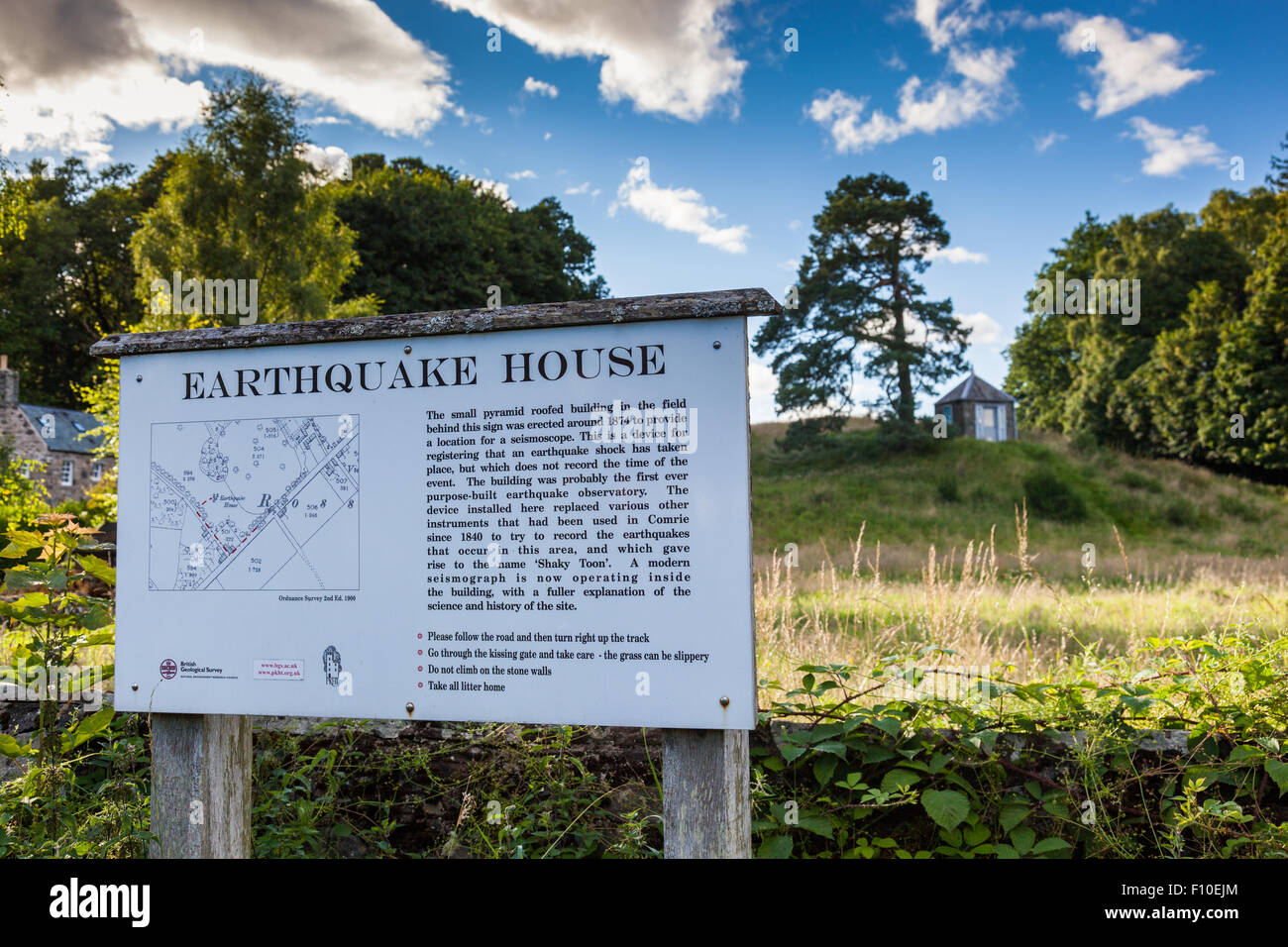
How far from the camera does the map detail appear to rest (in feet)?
9.86

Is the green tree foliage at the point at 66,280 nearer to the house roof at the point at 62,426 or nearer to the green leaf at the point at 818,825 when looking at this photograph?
the house roof at the point at 62,426

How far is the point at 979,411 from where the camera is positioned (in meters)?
39.5

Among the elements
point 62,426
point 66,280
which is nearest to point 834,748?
point 62,426

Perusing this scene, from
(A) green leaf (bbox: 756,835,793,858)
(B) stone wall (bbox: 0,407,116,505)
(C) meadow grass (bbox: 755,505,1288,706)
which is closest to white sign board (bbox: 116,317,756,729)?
(A) green leaf (bbox: 756,835,793,858)

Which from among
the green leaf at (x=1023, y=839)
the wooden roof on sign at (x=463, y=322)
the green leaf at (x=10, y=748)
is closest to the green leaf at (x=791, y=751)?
the green leaf at (x=1023, y=839)

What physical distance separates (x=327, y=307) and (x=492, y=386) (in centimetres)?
2151

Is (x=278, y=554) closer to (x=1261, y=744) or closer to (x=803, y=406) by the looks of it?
(x=1261, y=744)

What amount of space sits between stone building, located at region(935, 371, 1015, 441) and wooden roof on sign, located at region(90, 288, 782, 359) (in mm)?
38692

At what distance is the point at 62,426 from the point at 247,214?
20723 millimetres

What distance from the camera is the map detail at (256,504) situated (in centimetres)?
300

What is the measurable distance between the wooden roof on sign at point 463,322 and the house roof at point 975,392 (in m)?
39.9

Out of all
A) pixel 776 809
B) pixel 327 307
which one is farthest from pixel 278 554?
pixel 327 307

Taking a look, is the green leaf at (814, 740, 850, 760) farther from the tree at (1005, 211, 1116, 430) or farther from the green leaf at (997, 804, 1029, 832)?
the tree at (1005, 211, 1116, 430)

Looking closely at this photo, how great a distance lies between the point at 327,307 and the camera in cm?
2245
